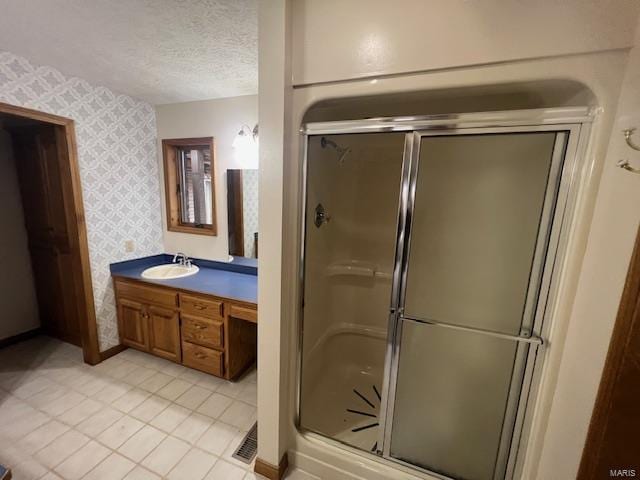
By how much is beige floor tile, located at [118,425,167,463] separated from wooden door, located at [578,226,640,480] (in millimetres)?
2101

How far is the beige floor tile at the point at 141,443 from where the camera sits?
1.53 m

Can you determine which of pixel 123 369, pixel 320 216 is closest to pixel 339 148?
pixel 320 216

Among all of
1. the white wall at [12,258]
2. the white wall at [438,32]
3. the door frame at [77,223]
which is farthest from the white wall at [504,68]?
the white wall at [12,258]

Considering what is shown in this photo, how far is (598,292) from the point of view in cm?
88

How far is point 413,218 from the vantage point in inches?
50.9

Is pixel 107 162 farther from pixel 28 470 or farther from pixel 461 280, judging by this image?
pixel 461 280

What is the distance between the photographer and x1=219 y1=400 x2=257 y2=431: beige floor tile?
5.82 feet

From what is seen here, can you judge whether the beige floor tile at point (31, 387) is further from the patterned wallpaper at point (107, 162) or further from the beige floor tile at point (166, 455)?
the beige floor tile at point (166, 455)

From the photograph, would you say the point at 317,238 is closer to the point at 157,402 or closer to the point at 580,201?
the point at 580,201

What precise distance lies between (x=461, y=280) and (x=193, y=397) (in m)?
2.08

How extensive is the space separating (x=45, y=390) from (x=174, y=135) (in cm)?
236

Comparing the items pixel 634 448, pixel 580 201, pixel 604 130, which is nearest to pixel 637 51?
pixel 604 130

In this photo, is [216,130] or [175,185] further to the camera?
[175,185]

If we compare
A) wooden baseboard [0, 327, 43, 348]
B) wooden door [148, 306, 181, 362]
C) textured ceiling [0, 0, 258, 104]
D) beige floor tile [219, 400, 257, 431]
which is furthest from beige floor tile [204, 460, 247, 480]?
wooden baseboard [0, 327, 43, 348]
